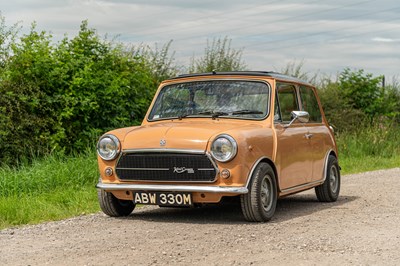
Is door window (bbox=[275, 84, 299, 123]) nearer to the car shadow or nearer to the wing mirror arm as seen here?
the wing mirror arm

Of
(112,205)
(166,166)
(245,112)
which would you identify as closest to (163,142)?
(166,166)

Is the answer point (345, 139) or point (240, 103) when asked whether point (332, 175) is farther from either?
point (345, 139)

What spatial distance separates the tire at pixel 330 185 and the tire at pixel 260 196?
223 centimetres

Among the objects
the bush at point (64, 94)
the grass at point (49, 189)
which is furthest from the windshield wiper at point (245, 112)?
the bush at point (64, 94)

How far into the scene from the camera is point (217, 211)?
997 cm

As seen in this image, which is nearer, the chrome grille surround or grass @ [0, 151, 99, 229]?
the chrome grille surround

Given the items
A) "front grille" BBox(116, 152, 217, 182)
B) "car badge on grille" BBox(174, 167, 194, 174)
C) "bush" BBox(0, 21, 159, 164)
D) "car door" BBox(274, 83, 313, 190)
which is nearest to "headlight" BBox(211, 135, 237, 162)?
"front grille" BBox(116, 152, 217, 182)

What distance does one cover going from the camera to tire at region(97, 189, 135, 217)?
362 inches

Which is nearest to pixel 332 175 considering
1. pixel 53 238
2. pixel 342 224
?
pixel 342 224

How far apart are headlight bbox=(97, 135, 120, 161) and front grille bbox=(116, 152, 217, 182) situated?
4.3 inches

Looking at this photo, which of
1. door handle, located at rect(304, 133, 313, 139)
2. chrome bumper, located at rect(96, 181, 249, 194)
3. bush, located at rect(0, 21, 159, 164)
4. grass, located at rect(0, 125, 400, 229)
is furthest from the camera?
bush, located at rect(0, 21, 159, 164)

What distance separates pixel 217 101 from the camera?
954 cm

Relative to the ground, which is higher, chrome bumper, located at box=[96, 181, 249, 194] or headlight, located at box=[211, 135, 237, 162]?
headlight, located at box=[211, 135, 237, 162]

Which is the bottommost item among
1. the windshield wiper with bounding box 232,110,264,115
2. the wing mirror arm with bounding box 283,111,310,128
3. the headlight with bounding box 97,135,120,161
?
the headlight with bounding box 97,135,120,161
